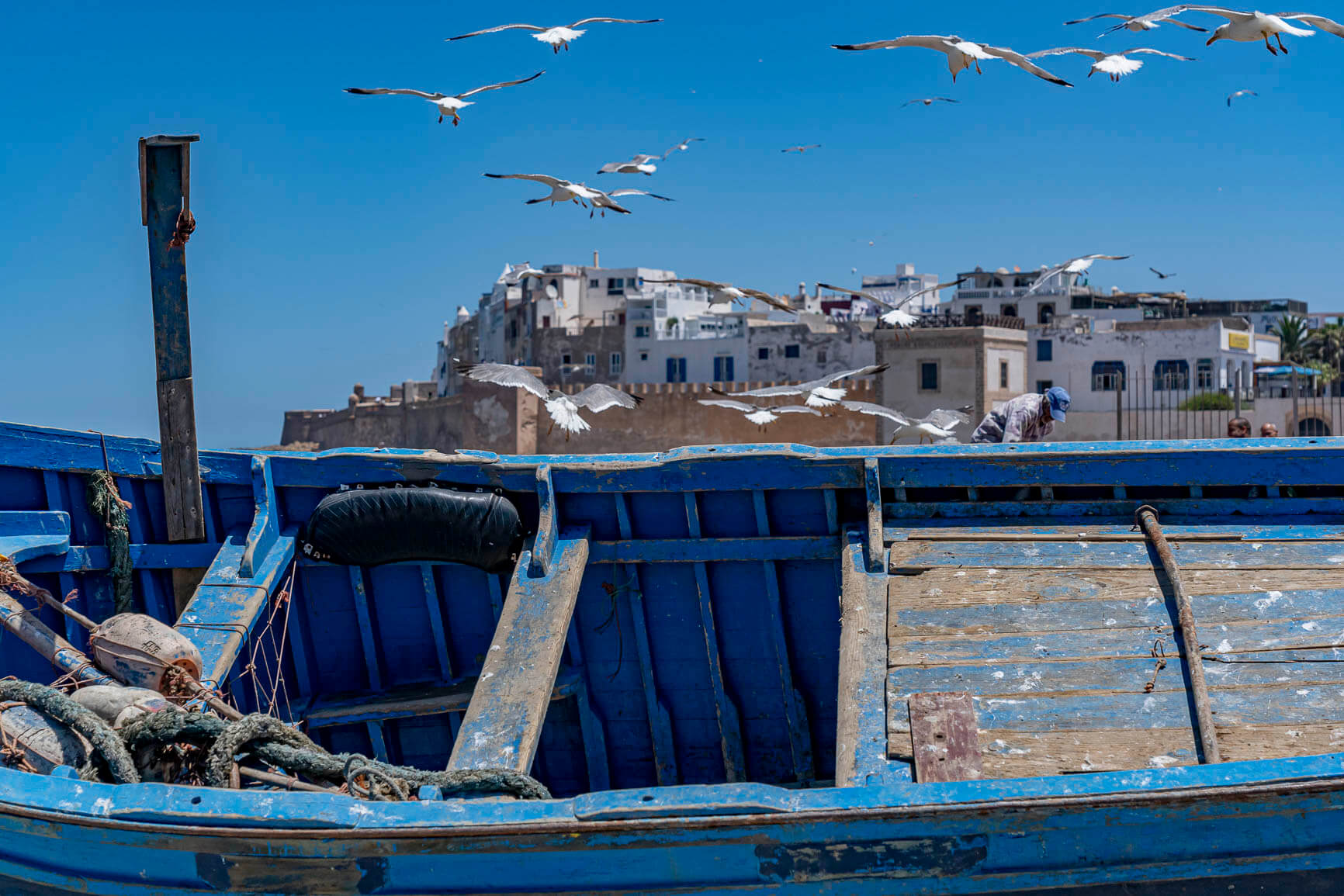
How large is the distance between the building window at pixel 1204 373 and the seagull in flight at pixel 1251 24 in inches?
1479

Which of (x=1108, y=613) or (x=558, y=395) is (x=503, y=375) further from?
(x=1108, y=613)

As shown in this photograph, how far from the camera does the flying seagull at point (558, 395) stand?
13.0 meters

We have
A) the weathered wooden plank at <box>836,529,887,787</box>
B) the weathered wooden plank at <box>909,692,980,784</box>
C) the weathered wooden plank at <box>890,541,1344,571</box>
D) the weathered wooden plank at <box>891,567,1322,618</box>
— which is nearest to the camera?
the weathered wooden plank at <box>909,692,980,784</box>

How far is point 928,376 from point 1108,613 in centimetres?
4004

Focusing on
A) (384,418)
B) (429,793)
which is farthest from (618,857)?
(384,418)

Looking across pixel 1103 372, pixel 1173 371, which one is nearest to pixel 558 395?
pixel 1103 372

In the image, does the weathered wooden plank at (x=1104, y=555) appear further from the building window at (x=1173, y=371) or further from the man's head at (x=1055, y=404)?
the building window at (x=1173, y=371)

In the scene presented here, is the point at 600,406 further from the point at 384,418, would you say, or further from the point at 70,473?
the point at 384,418

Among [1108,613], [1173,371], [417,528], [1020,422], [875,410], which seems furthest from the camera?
[1173,371]

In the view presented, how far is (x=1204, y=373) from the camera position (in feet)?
155

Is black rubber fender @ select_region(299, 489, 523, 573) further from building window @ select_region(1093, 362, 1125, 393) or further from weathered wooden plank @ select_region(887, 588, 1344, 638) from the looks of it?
building window @ select_region(1093, 362, 1125, 393)

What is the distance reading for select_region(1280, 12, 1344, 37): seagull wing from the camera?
406 inches

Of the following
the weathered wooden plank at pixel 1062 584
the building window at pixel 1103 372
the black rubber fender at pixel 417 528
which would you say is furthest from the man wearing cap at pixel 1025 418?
the building window at pixel 1103 372

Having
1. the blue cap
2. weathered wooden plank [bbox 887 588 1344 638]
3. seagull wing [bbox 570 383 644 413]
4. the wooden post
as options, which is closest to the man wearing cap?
the blue cap
